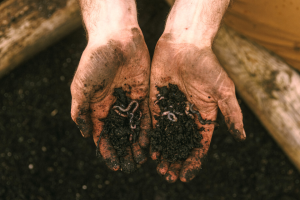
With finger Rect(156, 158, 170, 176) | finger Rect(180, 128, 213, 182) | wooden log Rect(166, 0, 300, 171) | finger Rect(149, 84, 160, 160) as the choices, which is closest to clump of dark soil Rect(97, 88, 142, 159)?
finger Rect(149, 84, 160, 160)

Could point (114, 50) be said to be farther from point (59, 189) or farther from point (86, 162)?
point (59, 189)

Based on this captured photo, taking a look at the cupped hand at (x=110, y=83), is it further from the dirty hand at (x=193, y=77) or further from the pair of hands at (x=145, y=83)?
the dirty hand at (x=193, y=77)

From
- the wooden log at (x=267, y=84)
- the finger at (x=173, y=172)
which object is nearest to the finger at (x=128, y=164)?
the finger at (x=173, y=172)

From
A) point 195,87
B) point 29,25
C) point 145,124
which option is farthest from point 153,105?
point 29,25

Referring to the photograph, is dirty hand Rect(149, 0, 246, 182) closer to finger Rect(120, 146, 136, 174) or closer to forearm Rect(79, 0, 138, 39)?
finger Rect(120, 146, 136, 174)

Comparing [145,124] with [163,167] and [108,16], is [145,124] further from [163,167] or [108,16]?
[108,16]

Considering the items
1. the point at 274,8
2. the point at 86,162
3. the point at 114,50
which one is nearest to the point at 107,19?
the point at 114,50
